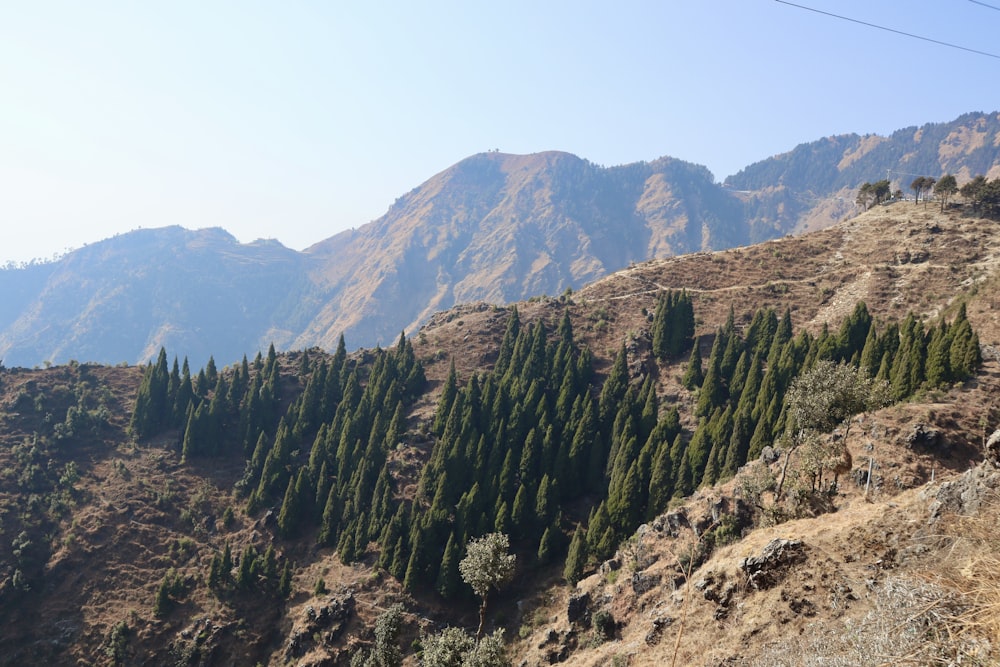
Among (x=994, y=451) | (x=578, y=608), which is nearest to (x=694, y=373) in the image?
(x=578, y=608)

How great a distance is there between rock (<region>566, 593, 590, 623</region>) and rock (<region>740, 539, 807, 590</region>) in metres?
24.1

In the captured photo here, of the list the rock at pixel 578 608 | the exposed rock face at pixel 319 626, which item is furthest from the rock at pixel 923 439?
the exposed rock face at pixel 319 626

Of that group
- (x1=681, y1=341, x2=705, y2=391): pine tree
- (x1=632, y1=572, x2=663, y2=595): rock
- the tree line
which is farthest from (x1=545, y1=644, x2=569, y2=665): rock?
the tree line

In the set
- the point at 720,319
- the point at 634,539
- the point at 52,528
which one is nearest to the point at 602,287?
the point at 720,319

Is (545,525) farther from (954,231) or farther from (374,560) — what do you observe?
(954,231)

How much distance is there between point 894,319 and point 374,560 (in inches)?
3085

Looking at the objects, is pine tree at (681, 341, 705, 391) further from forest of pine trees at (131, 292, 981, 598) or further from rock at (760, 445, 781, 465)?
rock at (760, 445, 781, 465)

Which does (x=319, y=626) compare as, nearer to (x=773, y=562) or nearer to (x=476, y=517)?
(x=476, y=517)

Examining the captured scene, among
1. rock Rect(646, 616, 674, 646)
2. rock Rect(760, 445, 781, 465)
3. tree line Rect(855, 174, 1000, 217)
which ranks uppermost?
tree line Rect(855, 174, 1000, 217)

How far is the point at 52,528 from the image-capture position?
7019 centimetres

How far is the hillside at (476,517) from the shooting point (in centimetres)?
2580

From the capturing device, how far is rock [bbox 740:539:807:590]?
2572 centimetres

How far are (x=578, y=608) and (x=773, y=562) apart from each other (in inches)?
1033

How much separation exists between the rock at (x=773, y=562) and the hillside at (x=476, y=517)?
0.16 metres
